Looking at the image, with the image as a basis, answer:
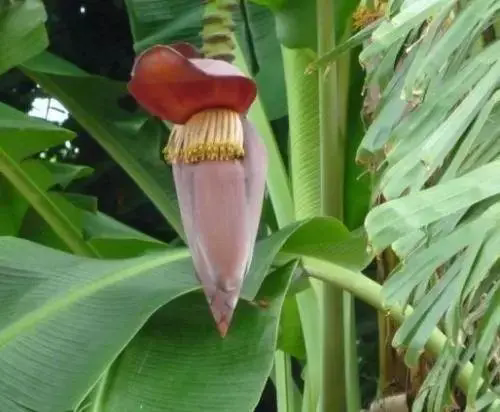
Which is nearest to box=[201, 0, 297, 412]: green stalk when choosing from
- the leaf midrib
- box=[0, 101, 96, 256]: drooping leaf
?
box=[0, 101, 96, 256]: drooping leaf

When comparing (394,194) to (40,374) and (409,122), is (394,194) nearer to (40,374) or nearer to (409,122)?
(409,122)

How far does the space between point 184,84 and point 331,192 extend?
285mm

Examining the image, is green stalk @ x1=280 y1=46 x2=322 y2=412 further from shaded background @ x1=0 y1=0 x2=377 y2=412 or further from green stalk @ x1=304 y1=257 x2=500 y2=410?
shaded background @ x1=0 y1=0 x2=377 y2=412

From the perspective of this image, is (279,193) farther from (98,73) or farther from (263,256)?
(98,73)

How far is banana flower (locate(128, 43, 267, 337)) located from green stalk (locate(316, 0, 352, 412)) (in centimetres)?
23

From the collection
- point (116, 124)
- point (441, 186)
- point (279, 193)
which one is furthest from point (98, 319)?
point (116, 124)

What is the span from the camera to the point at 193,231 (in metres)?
0.59

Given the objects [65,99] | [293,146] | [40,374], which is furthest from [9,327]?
[65,99]

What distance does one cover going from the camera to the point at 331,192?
0.85 metres

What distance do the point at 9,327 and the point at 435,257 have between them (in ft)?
0.91

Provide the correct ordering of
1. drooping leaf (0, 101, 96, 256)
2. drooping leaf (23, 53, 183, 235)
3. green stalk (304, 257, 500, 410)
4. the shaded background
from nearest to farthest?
green stalk (304, 257, 500, 410) < drooping leaf (0, 101, 96, 256) < drooping leaf (23, 53, 183, 235) < the shaded background

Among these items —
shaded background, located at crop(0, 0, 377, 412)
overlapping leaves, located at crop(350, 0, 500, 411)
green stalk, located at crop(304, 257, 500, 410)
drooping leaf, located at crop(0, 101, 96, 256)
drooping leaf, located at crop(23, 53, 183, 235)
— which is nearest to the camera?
overlapping leaves, located at crop(350, 0, 500, 411)

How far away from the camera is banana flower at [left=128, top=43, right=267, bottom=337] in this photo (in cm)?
58

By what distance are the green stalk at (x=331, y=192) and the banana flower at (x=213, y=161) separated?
234 mm
